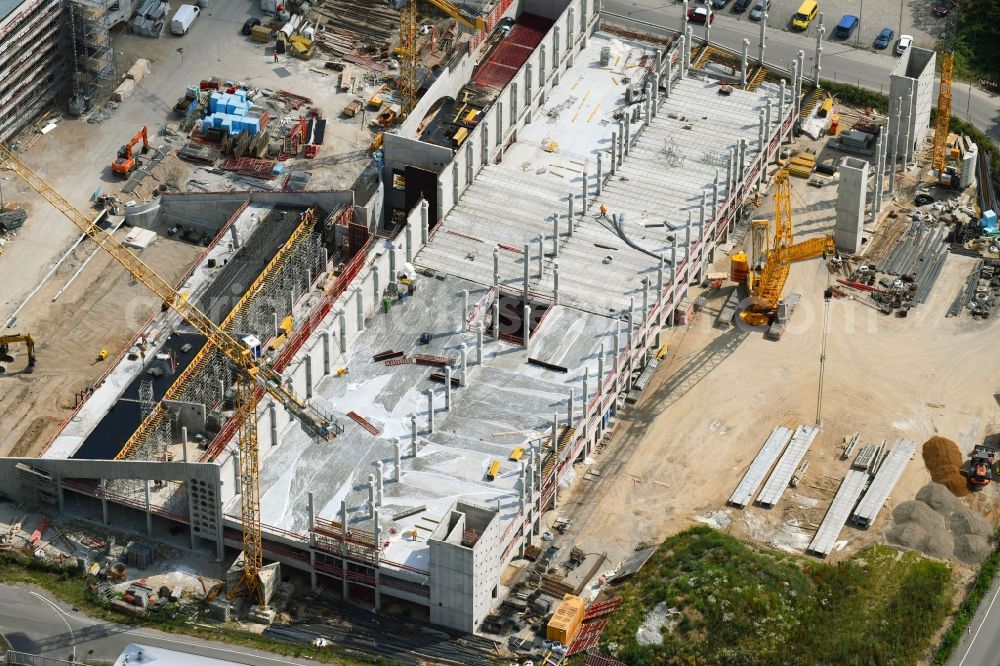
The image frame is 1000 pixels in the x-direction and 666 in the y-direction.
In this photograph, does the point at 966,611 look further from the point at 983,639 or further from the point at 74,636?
the point at 74,636

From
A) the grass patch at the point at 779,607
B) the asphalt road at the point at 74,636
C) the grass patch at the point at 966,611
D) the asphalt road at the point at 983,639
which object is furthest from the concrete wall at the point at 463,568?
the asphalt road at the point at 983,639

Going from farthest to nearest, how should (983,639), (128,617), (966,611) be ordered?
(966,611) < (128,617) < (983,639)

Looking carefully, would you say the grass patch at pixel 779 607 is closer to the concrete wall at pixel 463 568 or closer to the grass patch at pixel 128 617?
the concrete wall at pixel 463 568

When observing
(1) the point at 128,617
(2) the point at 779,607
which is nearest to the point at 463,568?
(2) the point at 779,607

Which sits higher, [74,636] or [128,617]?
[128,617]

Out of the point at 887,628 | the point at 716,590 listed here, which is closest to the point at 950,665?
the point at 887,628

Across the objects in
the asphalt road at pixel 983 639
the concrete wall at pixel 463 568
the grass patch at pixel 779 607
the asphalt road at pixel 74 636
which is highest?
the asphalt road at pixel 983 639
